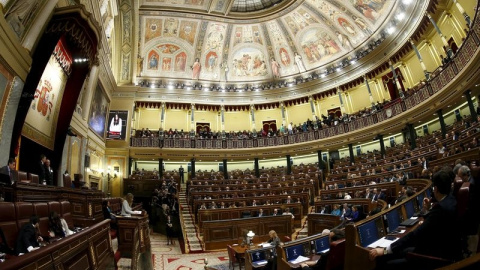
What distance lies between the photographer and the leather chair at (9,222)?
3179 mm

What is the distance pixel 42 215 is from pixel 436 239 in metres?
5.11

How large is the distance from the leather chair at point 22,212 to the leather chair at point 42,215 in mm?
181

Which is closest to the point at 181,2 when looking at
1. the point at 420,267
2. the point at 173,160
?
the point at 173,160

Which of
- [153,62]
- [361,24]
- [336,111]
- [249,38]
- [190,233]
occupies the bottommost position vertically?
[190,233]

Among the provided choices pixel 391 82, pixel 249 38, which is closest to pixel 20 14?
pixel 249 38

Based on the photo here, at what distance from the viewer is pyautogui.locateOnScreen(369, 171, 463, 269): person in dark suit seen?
2148 mm

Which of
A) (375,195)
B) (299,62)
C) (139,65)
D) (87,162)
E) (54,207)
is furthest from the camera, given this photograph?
(299,62)

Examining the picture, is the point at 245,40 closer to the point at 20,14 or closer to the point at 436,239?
the point at 20,14

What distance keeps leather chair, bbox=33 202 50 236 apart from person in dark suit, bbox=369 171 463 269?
4436mm

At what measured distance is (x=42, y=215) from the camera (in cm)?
418

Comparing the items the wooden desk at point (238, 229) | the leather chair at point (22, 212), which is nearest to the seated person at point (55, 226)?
the leather chair at point (22, 212)

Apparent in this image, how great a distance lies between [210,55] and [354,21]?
36.6 feet

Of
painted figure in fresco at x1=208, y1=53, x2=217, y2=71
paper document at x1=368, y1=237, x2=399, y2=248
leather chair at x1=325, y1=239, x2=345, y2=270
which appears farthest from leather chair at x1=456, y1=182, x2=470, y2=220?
painted figure in fresco at x1=208, y1=53, x2=217, y2=71

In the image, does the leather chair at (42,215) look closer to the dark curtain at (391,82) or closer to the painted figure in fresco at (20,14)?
the painted figure in fresco at (20,14)
